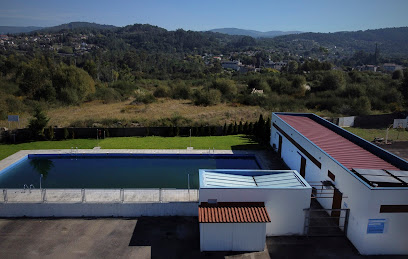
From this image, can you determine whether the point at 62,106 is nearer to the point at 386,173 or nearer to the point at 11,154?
the point at 11,154

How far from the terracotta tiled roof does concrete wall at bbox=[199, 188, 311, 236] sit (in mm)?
188

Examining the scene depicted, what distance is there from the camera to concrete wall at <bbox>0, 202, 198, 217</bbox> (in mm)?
13648

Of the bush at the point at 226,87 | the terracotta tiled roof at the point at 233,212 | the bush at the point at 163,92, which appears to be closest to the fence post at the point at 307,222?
the terracotta tiled roof at the point at 233,212

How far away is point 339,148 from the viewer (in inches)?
629

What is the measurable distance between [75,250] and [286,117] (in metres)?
16.9

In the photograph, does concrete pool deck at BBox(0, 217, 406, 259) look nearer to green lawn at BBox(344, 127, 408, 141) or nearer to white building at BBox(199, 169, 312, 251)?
white building at BBox(199, 169, 312, 251)

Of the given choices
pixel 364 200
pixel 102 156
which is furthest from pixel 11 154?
pixel 364 200

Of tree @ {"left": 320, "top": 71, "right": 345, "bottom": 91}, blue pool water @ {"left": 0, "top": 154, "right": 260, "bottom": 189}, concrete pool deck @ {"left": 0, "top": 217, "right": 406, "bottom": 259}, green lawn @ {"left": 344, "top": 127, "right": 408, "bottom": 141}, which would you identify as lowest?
blue pool water @ {"left": 0, "top": 154, "right": 260, "bottom": 189}

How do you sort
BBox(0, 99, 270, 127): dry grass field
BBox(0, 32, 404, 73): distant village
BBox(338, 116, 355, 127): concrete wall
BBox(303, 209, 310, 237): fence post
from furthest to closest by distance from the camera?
BBox(0, 32, 404, 73): distant village → BBox(338, 116, 355, 127): concrete wall → BBox(0, 99, 270, 127): dry grass field → BBox(303, 209, 310, 237): fence post

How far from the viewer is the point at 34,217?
13742mm

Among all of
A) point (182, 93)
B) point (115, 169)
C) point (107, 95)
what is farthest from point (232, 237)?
point (182, 93)

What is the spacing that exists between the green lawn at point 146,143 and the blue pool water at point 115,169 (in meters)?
1.64

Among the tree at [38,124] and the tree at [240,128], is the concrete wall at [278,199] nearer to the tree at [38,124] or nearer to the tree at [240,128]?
the tree at [240,128]

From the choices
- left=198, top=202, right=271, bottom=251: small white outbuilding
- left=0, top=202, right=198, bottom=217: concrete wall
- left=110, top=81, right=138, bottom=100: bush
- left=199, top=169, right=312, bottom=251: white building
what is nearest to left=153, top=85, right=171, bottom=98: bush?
left=110, top=81, right=138, bottom=100: bush
